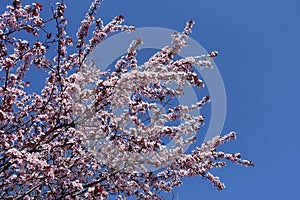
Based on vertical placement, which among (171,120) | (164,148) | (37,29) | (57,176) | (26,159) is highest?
(37,29)

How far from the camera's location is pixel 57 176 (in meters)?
6.02

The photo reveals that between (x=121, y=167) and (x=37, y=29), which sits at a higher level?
(x=37, y=29)

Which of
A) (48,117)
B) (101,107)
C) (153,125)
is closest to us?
(101,107)

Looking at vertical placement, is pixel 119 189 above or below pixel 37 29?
below

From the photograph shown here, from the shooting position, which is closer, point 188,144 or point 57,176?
point 57,176

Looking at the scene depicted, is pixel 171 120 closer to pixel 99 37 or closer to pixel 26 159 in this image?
pixel 99 37

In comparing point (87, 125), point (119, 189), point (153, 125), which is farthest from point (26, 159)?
point (119, 189)

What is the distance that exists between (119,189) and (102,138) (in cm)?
168

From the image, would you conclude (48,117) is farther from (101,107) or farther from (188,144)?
(188,144)

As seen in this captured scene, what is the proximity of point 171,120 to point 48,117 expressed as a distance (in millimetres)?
2345

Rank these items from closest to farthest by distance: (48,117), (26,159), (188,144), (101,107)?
(26,159), (101,107), (48,117), (188,144)

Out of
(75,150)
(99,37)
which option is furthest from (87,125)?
(99,37)

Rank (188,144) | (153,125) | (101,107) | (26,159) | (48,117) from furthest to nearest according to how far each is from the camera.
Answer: (188,144), (48,117), (153,125), (101,107), (26,159)

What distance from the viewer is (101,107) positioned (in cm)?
556
